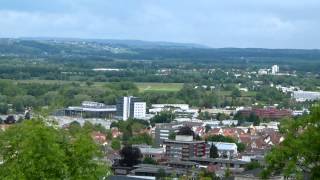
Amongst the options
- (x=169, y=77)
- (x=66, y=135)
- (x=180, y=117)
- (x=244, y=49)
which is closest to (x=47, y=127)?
(x=66, y=135)

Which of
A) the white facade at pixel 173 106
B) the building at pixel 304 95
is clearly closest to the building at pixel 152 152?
the white facade at pixel 173 106

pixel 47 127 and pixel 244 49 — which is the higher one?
pixel 47 127

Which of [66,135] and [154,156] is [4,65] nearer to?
[154,156]

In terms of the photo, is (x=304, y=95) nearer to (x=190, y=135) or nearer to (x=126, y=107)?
(x=126, y=107)

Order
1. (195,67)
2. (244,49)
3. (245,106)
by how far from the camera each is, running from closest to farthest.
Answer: (245,106) < (195,67) < (244,49)

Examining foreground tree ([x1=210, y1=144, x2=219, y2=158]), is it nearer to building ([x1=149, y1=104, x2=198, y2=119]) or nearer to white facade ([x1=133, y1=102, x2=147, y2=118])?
building ([x1=149, y1=104, x2=198, y2=119])
